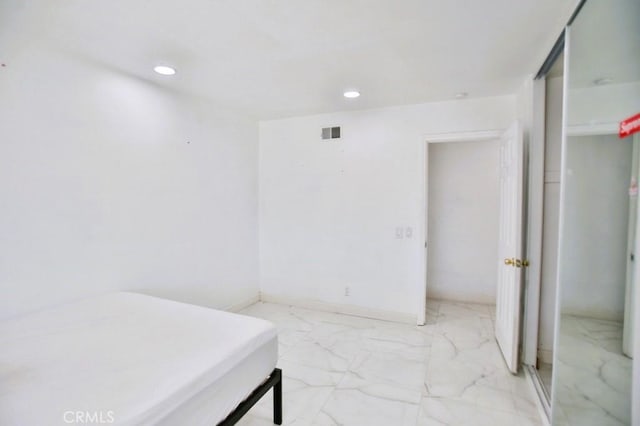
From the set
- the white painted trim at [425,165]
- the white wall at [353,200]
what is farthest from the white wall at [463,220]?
the white wall at [353,200]

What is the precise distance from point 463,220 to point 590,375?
2942 millimetres

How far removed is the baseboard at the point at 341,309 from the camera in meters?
3.94

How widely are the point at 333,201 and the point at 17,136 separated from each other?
3014mm

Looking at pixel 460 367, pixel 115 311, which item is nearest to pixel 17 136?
pixel 115 311

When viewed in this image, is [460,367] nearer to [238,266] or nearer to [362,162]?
[362,162]

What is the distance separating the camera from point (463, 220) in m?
4.65

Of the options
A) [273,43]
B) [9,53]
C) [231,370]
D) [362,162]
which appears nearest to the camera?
[231,370]

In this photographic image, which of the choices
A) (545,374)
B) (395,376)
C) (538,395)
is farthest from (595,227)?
(395,376)

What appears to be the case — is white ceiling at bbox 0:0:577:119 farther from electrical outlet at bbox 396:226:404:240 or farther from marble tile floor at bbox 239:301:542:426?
marble tile floor at bbox 239:301:542:426

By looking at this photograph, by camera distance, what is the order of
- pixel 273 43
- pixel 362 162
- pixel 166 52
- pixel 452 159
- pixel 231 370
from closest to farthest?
pixel 231 370
pixel 273 43
pixel 166 52
pixel 362 162
pixel 452 159

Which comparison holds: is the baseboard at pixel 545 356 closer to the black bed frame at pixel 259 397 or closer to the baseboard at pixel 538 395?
the baseboard at pixel 538 395

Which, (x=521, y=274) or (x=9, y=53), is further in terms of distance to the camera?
(x=521, y=274)

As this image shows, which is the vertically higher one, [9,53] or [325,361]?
[9,53]

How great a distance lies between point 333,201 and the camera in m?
4.25
